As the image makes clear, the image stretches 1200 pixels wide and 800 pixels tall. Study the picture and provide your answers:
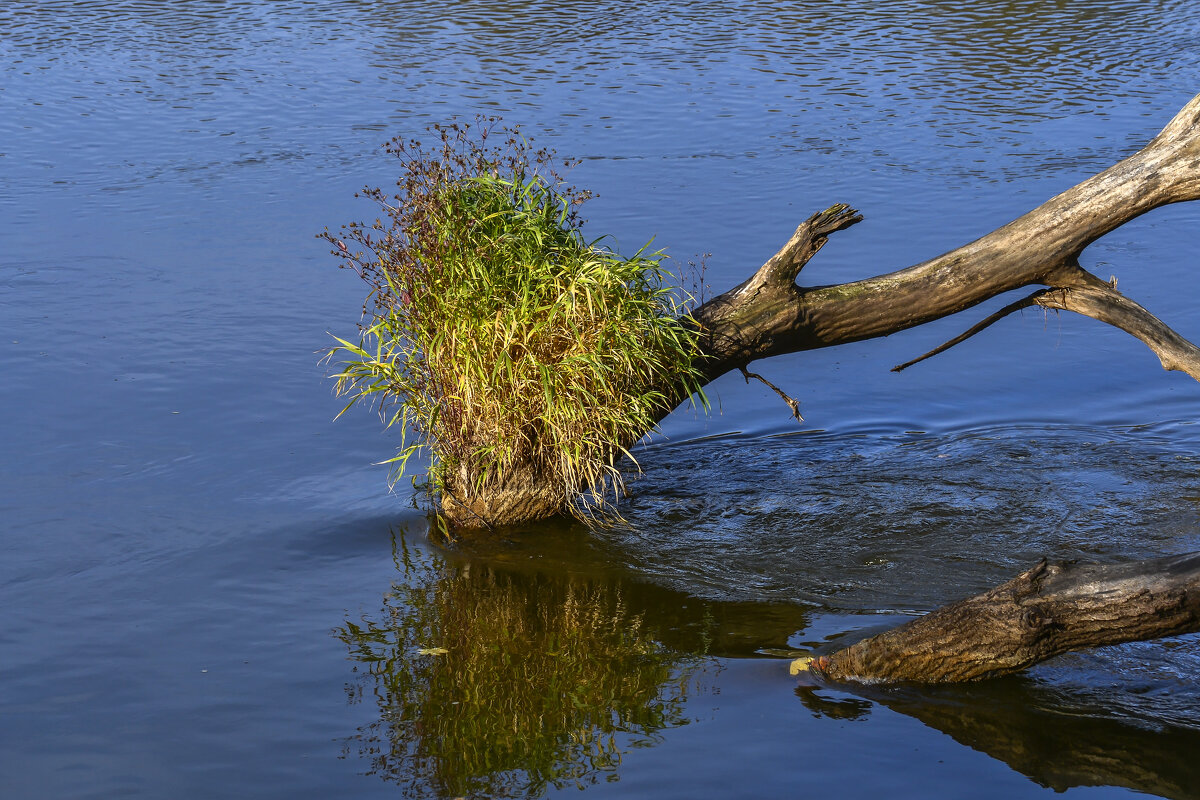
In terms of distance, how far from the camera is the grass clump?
22.6 ft

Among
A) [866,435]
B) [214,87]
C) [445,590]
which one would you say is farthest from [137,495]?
[214,87]

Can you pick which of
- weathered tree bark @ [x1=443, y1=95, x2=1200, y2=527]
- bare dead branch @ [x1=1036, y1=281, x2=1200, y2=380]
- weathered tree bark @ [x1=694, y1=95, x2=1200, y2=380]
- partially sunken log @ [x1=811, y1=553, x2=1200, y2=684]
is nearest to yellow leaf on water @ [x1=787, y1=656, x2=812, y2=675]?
partially sunken log @ [x1=811, y1=553, x2=1200, y2=684]

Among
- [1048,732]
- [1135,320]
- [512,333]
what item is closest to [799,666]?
[1048,732]

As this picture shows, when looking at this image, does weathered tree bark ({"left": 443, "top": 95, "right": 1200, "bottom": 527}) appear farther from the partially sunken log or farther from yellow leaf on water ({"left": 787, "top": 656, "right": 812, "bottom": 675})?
the partially sunken log

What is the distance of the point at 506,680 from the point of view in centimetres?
585

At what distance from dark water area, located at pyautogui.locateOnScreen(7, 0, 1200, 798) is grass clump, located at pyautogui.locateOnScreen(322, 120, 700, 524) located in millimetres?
577

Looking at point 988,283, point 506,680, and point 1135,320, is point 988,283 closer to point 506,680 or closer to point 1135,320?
point 1135,320

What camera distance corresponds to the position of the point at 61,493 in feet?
25.1

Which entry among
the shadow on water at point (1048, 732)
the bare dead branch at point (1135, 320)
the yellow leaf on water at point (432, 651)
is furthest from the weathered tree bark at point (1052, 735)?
the bare dead branch at point (1135, 320)

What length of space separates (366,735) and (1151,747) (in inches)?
129

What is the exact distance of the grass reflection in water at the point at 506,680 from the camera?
5.20 m

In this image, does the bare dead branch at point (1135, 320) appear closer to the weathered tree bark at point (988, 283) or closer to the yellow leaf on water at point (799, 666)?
the weathered tree bark at point (988, 283)

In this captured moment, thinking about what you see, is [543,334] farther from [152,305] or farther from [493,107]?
[493,107]

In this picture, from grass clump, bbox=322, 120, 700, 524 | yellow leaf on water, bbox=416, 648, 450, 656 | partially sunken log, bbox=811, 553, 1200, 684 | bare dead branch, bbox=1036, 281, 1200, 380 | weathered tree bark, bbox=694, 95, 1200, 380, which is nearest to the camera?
partially sunken log, bbox=811, 553, 1200, 684
